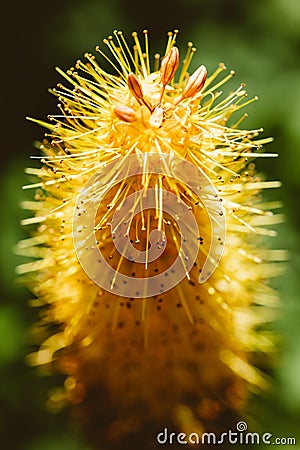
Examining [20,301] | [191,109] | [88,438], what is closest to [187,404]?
[88,438]

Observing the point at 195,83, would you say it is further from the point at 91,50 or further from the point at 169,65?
the point at 91,50

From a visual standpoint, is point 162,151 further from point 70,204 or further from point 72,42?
point 72,42

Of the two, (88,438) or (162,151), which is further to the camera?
(88,438)

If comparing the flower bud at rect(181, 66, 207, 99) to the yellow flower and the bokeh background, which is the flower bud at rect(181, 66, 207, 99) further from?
the bokeh background

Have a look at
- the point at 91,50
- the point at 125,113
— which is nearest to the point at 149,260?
the point at 125,113

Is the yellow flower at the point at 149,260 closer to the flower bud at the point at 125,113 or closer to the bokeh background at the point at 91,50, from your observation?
the flower bud at the point at 125,113

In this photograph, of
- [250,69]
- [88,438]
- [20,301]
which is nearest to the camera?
[88,438]

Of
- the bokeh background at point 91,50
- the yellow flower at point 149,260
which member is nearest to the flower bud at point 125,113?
the yellow flower at point 149,260

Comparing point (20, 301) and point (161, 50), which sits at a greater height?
point (161, 50)
